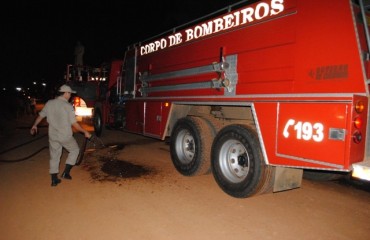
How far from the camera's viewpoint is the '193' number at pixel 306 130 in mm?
3656

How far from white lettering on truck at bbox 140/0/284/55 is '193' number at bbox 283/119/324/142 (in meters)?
1.56

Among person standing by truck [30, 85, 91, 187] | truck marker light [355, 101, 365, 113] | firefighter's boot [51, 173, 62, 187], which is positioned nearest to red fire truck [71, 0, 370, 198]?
truck marker light [355, 101, 365, 113]

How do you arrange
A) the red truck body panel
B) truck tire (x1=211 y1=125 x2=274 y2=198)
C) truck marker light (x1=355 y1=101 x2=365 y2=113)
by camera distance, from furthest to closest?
Answer: truck tire (x1=211 y1=125 x2=274 y2=198) < the red truck body panel < truck marker light (x1=355 y1=101 x2=365 y2=113)

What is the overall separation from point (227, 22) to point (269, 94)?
1582 mm

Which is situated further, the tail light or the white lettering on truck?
the white lettering on truck

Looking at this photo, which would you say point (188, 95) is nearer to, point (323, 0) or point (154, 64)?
point (154, 64)

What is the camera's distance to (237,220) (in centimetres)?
407

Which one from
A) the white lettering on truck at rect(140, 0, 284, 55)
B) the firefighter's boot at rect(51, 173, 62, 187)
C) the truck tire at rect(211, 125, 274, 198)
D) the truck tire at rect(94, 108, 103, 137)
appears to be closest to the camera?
the white lettering on truck at rect(140, 0, 284, 55)

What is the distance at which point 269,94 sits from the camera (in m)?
4.30

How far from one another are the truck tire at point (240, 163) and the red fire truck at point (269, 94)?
0.05 feet

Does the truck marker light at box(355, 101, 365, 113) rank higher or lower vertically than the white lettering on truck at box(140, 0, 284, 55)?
lower

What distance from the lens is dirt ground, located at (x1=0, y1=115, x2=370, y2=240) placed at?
371cm

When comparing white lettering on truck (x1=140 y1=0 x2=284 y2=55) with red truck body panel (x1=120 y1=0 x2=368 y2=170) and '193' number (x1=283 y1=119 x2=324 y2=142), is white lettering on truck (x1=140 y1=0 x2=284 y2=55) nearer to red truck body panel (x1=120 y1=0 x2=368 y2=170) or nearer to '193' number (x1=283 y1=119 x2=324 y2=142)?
red truck body panel (x1=120 y1=0 x2=368 y2=170)

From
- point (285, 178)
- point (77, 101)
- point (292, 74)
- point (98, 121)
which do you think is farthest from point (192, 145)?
point (77, 101)
